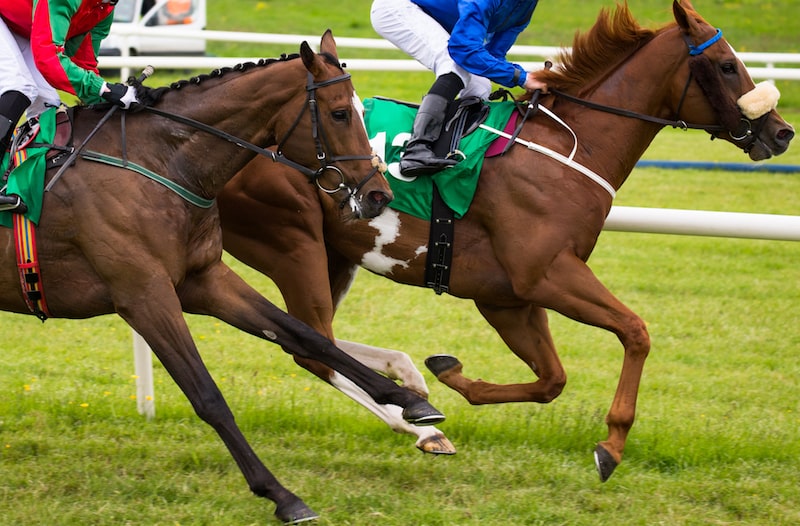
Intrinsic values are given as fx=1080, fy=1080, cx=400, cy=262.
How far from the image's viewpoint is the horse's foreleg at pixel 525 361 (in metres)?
4.75

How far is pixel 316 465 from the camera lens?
15.3 ft

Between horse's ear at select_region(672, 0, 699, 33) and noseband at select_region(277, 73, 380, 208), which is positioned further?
horse's ear at select_region(672, 0, 699, 33)

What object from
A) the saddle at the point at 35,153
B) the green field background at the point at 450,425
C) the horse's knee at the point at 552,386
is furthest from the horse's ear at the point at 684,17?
the saddle at the point at 35,153

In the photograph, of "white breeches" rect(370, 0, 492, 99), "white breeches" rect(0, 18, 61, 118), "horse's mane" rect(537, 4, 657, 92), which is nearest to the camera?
"white breeches" rect(0, 18, 61, 118)

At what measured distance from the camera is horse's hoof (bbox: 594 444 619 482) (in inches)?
167

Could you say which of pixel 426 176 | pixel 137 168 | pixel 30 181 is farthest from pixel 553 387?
pixel 30 181

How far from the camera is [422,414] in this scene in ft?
13.3

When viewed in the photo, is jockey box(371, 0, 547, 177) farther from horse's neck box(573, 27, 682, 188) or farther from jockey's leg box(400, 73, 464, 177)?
horse's neck box(573, 27, 682, 188)

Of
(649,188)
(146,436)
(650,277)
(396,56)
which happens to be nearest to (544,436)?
(146,436)

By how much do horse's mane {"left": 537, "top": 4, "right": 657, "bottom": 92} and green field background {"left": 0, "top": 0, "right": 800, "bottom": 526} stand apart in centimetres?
A: 64

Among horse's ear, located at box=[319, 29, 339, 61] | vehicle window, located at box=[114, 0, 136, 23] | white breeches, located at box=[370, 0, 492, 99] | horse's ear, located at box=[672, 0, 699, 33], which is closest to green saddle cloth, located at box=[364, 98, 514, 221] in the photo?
white breeches, located at box=[370, 0, 492, 99]

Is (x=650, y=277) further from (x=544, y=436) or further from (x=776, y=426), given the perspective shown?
(x=544, y=436)

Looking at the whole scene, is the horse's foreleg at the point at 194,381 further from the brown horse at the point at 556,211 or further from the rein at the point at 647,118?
the rein at the point at 647,118

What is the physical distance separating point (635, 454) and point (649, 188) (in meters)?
6.11
